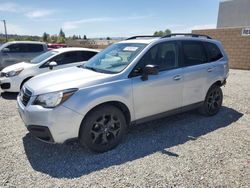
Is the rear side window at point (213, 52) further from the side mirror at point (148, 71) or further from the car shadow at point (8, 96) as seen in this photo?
the car shadow at point (8, 96)

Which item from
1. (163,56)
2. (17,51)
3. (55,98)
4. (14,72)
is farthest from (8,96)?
(163,56)

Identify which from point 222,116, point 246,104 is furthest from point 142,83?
point 246,104

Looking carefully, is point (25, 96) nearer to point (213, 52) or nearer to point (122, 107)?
point (122, 107)

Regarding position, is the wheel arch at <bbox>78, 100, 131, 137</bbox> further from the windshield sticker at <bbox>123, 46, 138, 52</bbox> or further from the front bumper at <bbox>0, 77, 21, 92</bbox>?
the front bumper at <bbox>0, 77, 21, 92</bbox>

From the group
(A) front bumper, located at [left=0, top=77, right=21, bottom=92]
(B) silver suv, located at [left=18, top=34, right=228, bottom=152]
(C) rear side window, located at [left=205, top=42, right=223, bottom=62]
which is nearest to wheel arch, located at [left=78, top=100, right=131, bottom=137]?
(B) silver suv, located at [left=18, top=34, right=228, bottom=152]

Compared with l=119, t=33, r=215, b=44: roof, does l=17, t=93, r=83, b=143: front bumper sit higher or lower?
lower

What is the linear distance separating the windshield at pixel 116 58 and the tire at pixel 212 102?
6.87ft

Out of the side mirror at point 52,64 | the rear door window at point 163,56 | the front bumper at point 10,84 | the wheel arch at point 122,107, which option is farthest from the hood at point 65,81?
the front bumper at point 10,84

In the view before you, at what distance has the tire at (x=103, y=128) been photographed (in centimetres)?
339

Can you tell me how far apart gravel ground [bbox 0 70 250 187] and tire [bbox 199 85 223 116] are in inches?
16.2

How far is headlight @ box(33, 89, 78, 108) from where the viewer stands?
319 cm

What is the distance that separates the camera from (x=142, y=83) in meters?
3.81

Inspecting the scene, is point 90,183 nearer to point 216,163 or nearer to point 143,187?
point 143,187

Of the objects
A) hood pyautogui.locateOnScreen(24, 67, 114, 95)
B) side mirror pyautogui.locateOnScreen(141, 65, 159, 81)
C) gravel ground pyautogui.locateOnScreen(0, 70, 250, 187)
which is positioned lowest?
gravel ground pyautogui.locateOnScreen(0, 70, 250, 187)
